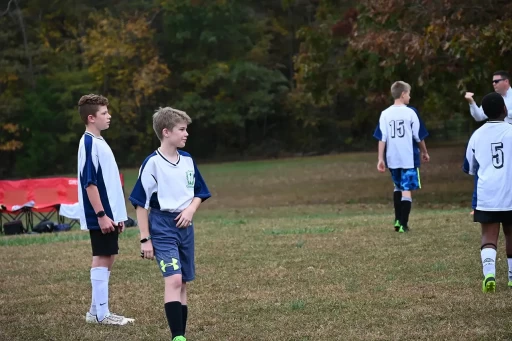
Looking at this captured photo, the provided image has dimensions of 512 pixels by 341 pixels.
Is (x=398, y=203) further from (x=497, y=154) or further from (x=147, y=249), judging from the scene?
(x=147, y=249)

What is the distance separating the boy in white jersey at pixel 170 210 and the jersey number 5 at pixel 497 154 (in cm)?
306

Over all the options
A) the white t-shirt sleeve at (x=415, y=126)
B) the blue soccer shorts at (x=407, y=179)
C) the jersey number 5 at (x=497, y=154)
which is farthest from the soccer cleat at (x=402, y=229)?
the jersey number 5 at (x=497, y=154)

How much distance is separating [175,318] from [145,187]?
1023 millimetres

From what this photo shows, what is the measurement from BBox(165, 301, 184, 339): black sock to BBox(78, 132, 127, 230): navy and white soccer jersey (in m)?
1.44

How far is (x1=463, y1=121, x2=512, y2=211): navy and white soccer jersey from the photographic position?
8008mm

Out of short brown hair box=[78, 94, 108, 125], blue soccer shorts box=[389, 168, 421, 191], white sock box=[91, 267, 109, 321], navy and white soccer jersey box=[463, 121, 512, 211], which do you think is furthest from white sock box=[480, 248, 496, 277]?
blue soccer shorts box=[389, 168, 421, 191]

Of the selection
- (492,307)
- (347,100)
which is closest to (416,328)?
(492,307)

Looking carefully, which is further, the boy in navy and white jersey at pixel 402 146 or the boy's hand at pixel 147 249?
the boy in navy and white jersey at pixel 402 146

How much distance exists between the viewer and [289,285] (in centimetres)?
897

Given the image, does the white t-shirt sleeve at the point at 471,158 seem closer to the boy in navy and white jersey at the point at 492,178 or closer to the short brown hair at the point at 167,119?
the boy in navy and white jersey at the point at 492,178

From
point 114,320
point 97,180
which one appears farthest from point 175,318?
point 97,180

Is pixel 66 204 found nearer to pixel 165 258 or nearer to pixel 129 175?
pixel 165 258

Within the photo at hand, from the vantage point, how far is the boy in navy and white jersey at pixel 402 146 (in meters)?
12.6

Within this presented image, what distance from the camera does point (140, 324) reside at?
7.43m
